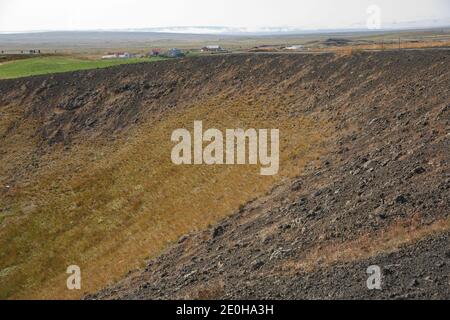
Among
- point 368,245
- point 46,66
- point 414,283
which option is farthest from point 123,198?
point 46,66

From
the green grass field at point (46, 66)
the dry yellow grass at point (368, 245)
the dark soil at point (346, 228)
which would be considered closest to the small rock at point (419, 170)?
the dark soil at point (346, 228)

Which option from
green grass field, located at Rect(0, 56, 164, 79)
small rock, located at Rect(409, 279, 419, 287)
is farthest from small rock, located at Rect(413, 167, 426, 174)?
green grass field, located at Rect(0, 56, 164, 79)

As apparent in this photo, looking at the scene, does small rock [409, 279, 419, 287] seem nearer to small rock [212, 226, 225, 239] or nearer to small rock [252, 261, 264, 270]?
small rock [252, 261, 264, 270]

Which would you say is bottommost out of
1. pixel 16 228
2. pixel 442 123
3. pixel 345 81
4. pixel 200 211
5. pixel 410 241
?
pixel 16 228

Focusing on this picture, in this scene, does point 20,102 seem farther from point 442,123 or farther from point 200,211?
point 442,123
